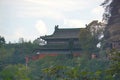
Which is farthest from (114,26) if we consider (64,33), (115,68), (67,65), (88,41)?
(115,68)

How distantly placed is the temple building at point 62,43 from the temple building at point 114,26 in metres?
7.38

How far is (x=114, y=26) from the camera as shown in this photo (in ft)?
73.6

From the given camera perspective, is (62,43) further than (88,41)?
Yes

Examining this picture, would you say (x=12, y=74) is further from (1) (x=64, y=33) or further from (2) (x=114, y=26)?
(1) (x=64, y=33)

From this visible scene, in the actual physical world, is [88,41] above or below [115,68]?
above

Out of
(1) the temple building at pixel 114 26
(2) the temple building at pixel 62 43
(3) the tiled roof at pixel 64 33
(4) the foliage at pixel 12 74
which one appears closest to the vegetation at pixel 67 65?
(4) the foliage at pixel 12 74

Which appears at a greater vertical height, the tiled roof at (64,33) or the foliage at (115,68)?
the tiled roof at (64,33)

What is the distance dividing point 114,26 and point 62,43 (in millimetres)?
12904

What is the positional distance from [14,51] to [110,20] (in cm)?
1920

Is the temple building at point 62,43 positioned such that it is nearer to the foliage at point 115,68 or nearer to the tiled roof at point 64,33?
the tiled roof at point 64,33

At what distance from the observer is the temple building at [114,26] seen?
2201cm

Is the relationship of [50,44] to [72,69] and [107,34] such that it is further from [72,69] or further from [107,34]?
[72,69]

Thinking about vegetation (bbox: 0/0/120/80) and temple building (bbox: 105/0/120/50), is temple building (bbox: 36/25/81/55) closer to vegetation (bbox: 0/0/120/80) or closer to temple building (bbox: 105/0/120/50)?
vegetation (bbox: 0/0/120/80)

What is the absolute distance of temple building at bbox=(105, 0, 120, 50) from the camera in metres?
22.0
